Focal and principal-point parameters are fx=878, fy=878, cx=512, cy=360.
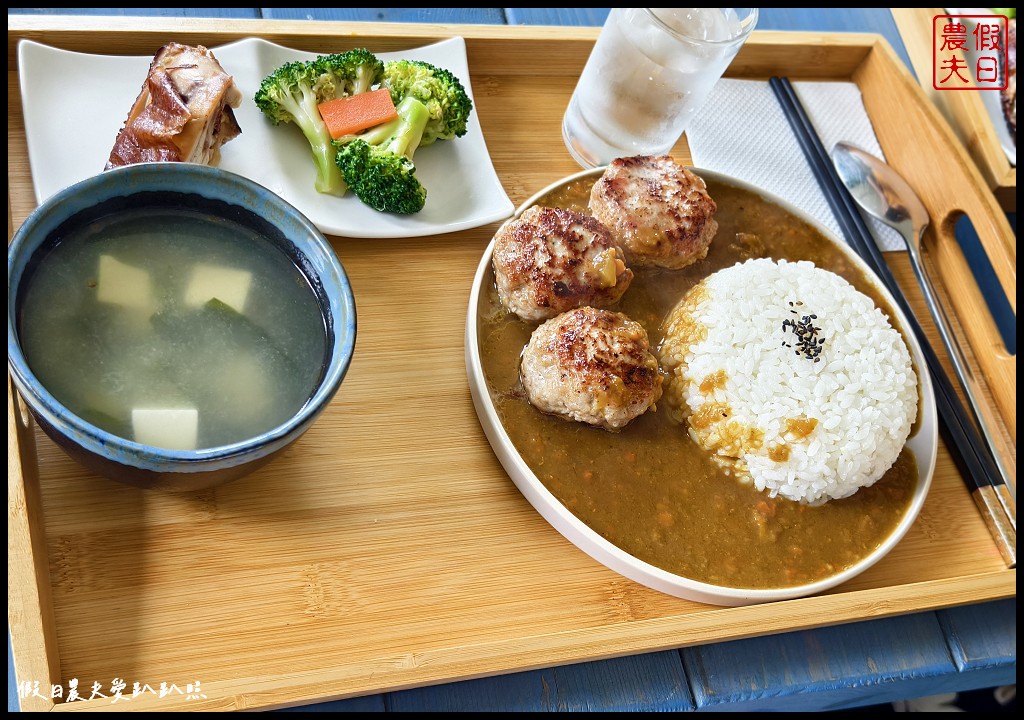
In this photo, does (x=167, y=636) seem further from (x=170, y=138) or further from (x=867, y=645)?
(x=867, y=645)

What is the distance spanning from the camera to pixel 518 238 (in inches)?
82.8

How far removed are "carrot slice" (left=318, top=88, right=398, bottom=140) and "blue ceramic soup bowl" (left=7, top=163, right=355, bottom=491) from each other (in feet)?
1.99

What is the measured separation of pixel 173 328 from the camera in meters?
1.67

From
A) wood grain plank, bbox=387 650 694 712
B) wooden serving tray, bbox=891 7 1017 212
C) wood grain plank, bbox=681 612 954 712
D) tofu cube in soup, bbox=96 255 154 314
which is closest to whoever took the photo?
tofu cube in soup, bbox=96 255 154 314

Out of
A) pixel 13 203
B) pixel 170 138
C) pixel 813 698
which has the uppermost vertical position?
pixel 170 138

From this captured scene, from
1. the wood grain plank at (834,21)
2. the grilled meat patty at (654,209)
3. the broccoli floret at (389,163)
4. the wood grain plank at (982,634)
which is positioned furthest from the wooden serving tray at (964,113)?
the broccoli floret at (389,163)

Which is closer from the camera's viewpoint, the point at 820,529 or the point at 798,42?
the point at 820,529

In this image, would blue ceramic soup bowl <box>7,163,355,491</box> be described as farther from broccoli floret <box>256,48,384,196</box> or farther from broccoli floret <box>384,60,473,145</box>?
broccoli floret <box>384,60,473,145</box>

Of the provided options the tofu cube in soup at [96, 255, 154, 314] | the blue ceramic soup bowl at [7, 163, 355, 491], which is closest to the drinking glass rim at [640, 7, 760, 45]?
the blue ceramic soup bowl at [7, 163, 355, 491]

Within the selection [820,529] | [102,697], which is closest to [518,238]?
[820,529]

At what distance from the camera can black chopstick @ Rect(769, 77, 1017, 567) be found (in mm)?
2295

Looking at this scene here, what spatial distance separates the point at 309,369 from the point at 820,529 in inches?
49.0

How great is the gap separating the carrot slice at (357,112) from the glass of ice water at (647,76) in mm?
596

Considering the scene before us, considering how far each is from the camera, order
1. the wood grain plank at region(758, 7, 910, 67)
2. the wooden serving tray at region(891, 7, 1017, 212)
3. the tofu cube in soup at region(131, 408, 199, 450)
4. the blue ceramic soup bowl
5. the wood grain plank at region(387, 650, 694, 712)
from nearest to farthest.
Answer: the blue ceramic soup bowl < the tofu cube in soup at region(131, 408, 199, 450) < the wood grain plank at region(387, 650, 694, 712) < the wooden serving tray at region(891, 7, 1017, 212) < the wood grain plank at region(758, 7, 910, 67)
